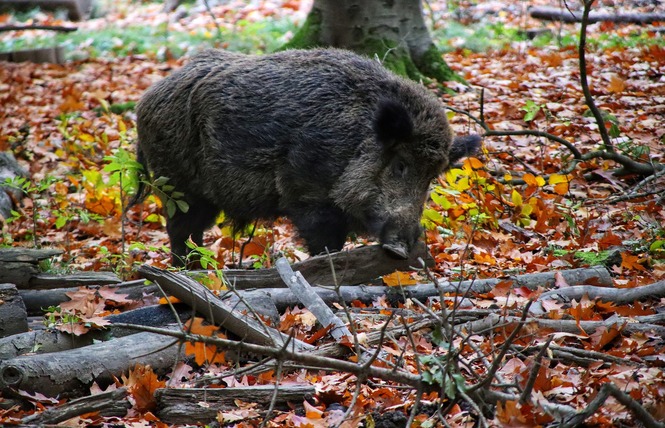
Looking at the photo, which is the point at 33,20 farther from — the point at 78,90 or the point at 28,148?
the point at 28,148

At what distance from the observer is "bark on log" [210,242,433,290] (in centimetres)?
510

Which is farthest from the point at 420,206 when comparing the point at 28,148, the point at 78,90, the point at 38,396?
the point at 78,90

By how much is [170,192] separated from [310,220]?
59.3 inches

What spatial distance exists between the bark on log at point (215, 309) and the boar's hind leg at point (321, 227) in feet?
6.20

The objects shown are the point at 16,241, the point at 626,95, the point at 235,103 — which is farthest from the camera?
the point at 626,95

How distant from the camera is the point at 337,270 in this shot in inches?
205

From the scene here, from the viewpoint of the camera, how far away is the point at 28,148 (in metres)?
10.1

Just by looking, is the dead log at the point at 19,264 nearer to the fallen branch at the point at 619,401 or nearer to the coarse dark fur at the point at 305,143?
the coarse dark fur at the point at 305,143

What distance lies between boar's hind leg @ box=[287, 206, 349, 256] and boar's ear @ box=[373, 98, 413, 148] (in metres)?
0.79

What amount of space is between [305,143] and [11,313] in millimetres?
2921

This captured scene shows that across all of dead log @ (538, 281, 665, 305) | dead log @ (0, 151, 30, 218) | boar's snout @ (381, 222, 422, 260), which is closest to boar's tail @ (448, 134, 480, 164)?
boar's snout @ (381, 222, 422, 260)

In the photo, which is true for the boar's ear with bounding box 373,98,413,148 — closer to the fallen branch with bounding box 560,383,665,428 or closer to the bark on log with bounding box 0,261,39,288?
the bark on log with bounding box 0,261,39,288

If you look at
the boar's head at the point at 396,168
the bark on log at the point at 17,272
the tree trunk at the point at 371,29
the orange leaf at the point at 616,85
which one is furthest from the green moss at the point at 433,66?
the bark on log at the point at 17,272

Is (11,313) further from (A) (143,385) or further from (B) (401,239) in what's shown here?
(B) (401,239)
